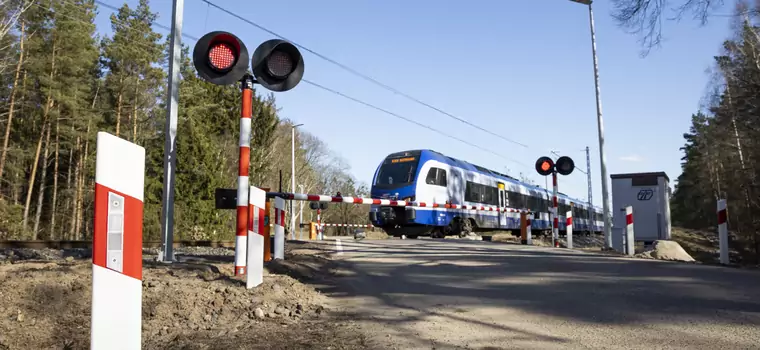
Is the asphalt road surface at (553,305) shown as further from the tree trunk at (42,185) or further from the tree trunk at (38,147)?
the tree trunk at (42,185)

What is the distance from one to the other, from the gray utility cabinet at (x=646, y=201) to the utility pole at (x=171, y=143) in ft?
57.9

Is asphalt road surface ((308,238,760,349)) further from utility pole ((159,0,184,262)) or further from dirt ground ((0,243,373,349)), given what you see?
utility pole ((159,0,184,262))

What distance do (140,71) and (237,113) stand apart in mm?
6856

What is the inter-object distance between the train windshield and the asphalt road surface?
38.8 ft

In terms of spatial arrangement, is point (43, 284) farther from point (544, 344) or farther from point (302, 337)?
point (544, 344)

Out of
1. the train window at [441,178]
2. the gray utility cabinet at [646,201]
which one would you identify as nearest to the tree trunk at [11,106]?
the train window at [441,178]

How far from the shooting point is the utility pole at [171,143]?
755 cm

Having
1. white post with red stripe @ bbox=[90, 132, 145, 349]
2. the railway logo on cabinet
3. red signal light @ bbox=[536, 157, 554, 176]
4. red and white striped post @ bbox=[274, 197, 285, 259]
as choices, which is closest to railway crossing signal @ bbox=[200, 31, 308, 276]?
A: red and white striped post @ bbox=[274, 197, 285, 259]

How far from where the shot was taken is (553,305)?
5055 mm

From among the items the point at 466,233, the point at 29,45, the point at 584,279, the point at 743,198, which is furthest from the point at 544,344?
the point at 743,198

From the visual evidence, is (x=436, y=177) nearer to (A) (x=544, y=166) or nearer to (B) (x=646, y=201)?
(A) (x=544, y=166)

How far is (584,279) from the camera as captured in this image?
261 inches

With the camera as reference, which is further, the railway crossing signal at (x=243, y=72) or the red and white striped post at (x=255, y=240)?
the railway crossing signal at (x=243, y=72)

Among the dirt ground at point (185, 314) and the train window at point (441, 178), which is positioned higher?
the train window at point (441, 178)
